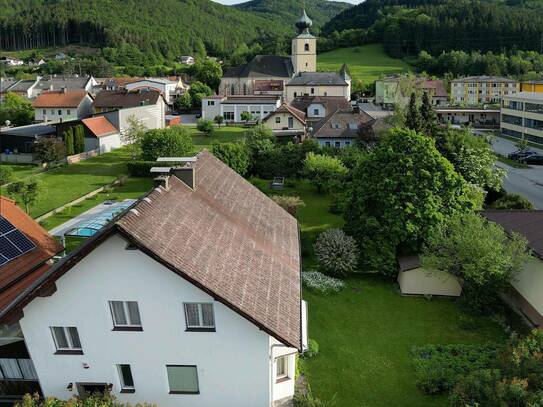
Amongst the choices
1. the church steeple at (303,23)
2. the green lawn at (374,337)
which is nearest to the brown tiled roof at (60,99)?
the church steeple at (303,23)

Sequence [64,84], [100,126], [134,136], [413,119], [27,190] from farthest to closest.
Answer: [64,84] → [100,126] → [134,136] → [413,119] → [27,190]

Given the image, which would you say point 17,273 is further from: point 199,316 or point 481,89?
point 481,89

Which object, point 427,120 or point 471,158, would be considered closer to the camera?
point 471,158

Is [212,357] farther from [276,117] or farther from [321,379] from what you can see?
[276,117]

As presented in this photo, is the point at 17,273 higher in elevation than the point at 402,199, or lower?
lower

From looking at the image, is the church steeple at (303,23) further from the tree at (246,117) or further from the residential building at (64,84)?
the residential building at (64,84)

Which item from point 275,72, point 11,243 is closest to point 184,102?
point 275,72
